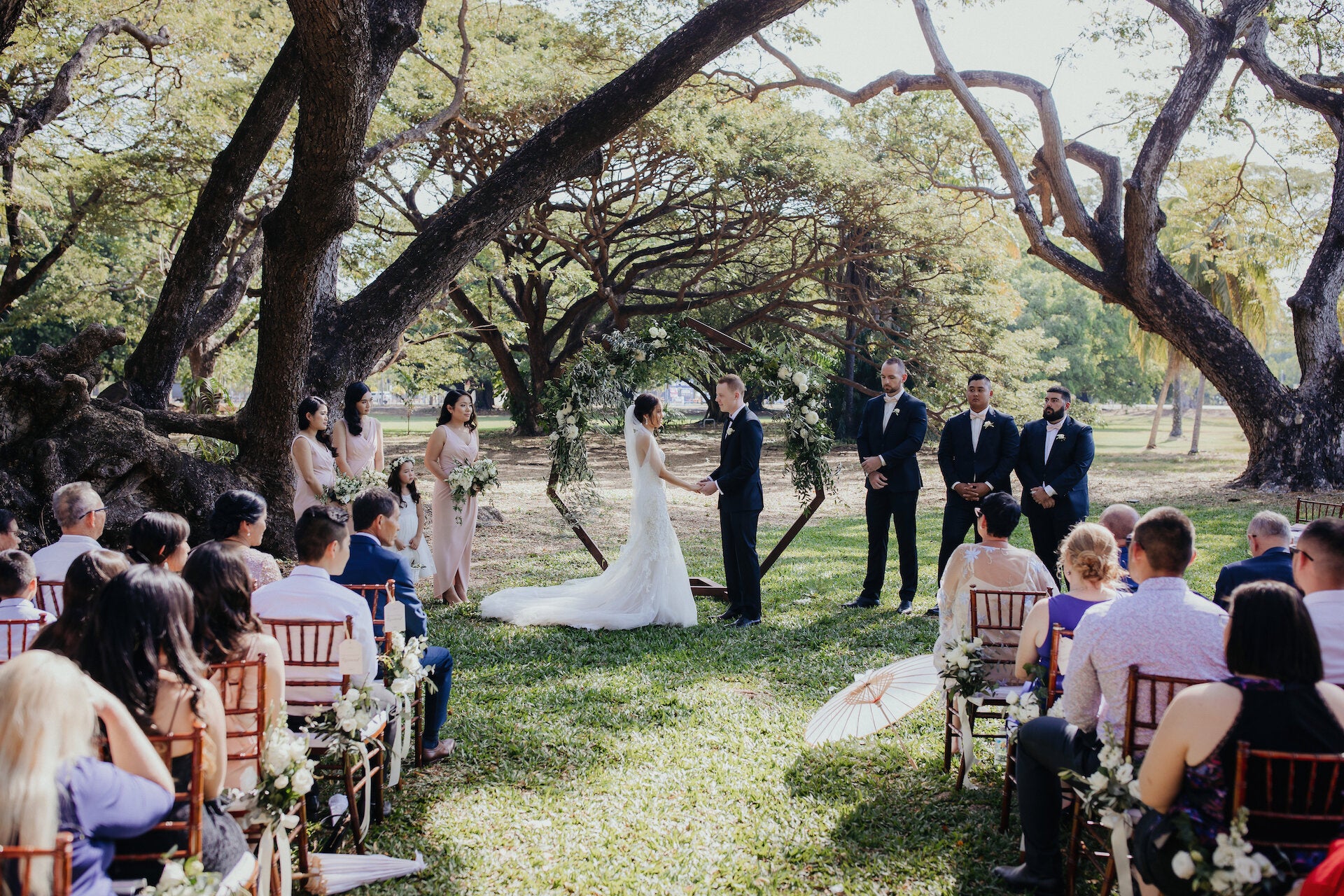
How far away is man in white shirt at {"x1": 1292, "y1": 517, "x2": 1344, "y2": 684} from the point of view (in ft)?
10.6

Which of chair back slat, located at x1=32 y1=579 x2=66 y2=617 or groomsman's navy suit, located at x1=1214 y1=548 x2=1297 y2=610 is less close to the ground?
groomsman's navy suit, located at x1=1214 y1=548 x2=1297 y2=610

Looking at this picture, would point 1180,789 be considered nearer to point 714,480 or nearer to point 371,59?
point 714,480

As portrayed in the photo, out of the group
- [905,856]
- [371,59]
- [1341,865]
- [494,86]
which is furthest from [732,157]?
[1341,865]

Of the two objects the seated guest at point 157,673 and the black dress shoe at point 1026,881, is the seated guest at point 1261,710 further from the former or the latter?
the seated guest at point 157,673

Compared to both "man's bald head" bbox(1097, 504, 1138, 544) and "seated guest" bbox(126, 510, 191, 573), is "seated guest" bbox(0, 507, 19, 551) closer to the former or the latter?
"seated guest" bbox(126, 510, 191, 573)

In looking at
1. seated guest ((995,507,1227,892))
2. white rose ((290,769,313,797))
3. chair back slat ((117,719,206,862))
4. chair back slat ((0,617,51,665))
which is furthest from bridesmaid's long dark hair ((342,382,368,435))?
seated guest ((995,507,1227,892))

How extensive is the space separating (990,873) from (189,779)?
9.33ft

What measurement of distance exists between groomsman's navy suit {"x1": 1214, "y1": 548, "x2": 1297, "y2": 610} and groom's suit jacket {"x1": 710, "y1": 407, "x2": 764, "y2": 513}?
11.5ft

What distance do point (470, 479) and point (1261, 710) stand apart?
6296mm

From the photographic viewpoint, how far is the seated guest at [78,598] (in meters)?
2.60

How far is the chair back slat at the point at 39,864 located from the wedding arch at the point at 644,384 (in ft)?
20.9

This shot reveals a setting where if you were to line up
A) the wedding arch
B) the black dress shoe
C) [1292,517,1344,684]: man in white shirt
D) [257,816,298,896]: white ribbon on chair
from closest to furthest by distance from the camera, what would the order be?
[257,816,298,896]: white ribbon on chair → [1292,517,1344,684]: man in white shirt → the black dress shoe → the wedding arch

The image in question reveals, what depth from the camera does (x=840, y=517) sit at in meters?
15.7

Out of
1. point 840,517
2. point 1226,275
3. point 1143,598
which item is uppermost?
point 1226,275
